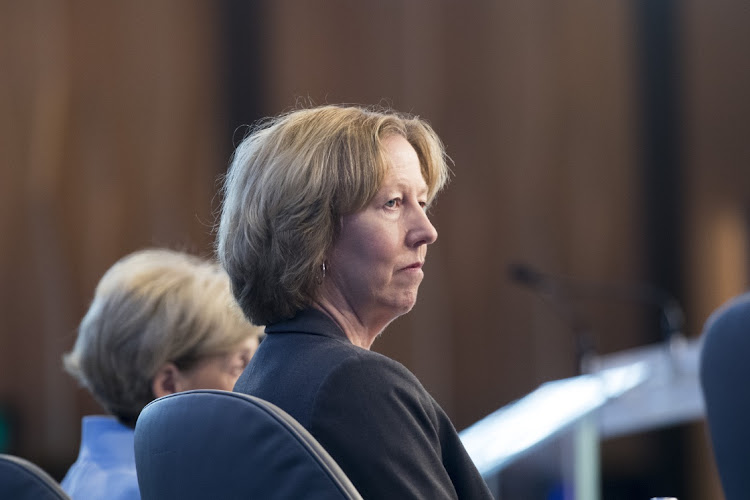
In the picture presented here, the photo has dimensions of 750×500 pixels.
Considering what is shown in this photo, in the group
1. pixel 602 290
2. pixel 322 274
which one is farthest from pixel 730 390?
pixel 602 290

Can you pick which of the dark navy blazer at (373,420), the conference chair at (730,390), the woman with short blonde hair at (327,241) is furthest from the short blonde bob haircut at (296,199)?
the conference chair at (730,390)

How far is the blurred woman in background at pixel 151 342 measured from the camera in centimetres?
188

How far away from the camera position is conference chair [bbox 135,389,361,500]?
102cm

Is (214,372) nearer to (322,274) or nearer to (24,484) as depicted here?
(322,274)

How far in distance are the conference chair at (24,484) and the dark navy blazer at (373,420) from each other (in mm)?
282

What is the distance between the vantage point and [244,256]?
4.93ft

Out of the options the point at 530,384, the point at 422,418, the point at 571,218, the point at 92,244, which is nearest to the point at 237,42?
the point at 92,244

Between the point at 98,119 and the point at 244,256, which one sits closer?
the point at 244,256

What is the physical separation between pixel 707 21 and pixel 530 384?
8.32 feet

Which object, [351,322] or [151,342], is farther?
[151,342]

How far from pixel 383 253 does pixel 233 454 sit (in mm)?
485

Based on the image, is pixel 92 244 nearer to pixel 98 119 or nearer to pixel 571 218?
pixel 98 119

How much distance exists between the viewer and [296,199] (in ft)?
4.74

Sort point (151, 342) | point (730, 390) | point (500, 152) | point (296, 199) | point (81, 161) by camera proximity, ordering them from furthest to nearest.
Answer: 1. point (500, 152)
2. point (81, 161)
3. point (151, 342)
4. point (730, 390)
5. point (296, 199)
